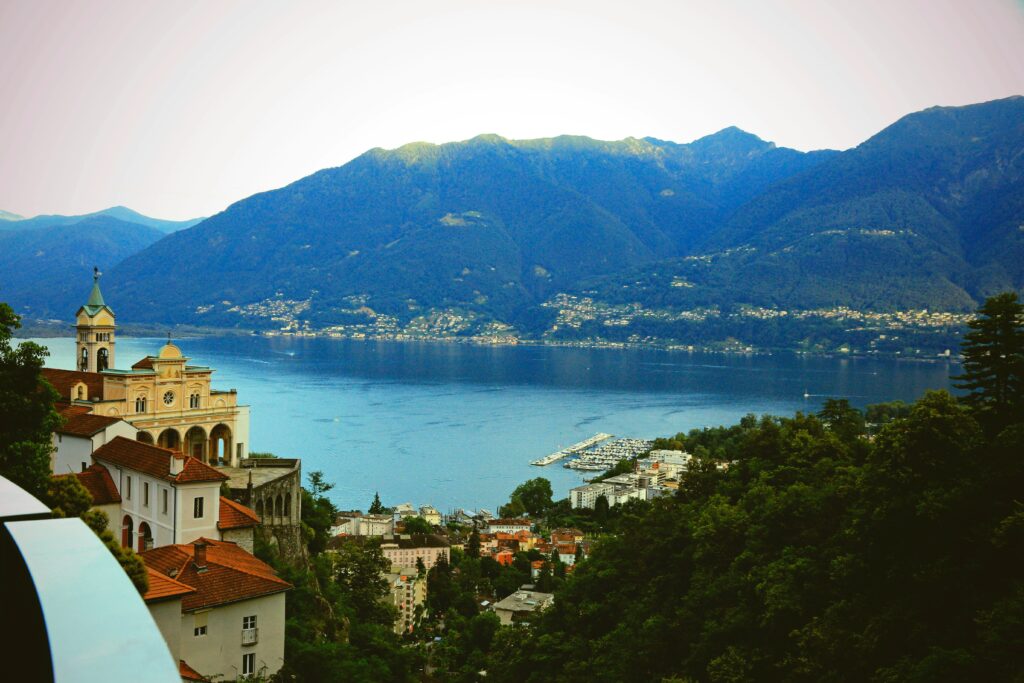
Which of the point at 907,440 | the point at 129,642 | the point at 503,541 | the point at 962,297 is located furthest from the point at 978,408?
the point at 962,297

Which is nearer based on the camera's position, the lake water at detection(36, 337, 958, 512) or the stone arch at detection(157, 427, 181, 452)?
the stone arch at detection(157, 427, 181, 452)

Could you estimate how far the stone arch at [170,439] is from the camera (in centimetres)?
1998

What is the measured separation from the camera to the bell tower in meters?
22.2

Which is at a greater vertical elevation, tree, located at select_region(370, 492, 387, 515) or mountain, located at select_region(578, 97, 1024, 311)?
mountain, located at select_region(578, 97, 1024, 311)

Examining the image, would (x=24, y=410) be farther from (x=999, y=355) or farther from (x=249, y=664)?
(x=999, y=355)

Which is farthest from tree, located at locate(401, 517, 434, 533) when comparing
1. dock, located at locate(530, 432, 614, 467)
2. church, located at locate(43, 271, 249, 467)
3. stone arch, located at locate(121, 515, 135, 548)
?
stone arch, located at locate(121, 515, 135, 548)

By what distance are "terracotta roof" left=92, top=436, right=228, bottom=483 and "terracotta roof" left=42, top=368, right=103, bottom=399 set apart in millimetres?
5577

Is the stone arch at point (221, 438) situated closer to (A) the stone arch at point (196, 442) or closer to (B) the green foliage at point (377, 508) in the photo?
(A) the stone arch at point (196, 442)

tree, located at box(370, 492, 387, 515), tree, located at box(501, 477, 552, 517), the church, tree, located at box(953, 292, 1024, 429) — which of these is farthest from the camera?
tree, located at box(501, 477, 552, 517)

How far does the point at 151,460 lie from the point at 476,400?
5976cm

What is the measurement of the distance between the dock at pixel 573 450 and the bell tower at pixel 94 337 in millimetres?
30509

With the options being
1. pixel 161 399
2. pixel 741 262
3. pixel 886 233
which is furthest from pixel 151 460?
pixel 741 262

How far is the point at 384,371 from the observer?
92188 millimetres

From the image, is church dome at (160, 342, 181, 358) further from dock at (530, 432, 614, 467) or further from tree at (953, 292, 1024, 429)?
dock at (530, 432, 614, 467)
